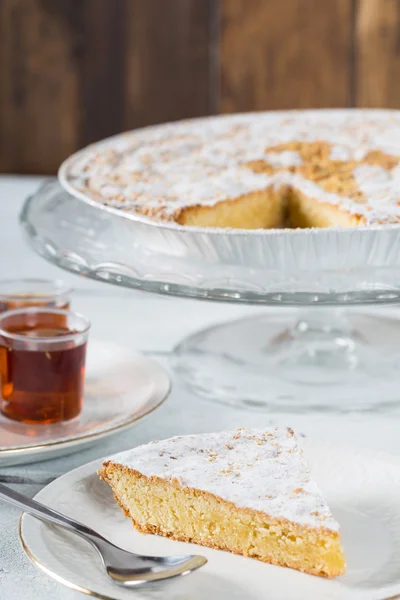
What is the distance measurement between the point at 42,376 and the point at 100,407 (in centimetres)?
9

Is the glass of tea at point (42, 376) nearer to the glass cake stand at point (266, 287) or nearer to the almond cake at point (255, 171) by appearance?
the glass cake stand at point (266, 287)

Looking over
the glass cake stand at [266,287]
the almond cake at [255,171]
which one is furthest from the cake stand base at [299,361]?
the almond cake at [255,171]

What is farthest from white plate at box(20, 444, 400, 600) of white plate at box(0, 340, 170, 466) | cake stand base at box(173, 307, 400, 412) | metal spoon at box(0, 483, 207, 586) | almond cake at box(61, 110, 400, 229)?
almond cake at box(61, 110, 400, 229)

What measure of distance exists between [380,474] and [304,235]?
12.4 inches

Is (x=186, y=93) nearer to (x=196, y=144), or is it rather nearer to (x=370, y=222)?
(x=196, y=144)

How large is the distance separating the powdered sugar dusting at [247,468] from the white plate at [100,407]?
0.16m

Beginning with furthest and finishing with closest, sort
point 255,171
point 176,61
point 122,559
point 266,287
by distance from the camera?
point 176,61 < point 255,171 < point 266,287 < point 122,559

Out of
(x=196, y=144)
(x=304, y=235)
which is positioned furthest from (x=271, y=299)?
(x=196, y=144)

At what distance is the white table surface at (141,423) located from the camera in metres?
0.95

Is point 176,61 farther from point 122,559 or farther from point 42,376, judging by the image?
point 122,559

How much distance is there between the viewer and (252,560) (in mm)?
911

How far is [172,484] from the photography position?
37.3 inches

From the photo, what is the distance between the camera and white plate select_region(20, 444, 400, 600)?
0.85m

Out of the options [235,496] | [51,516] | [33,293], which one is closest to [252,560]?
[235,496]
